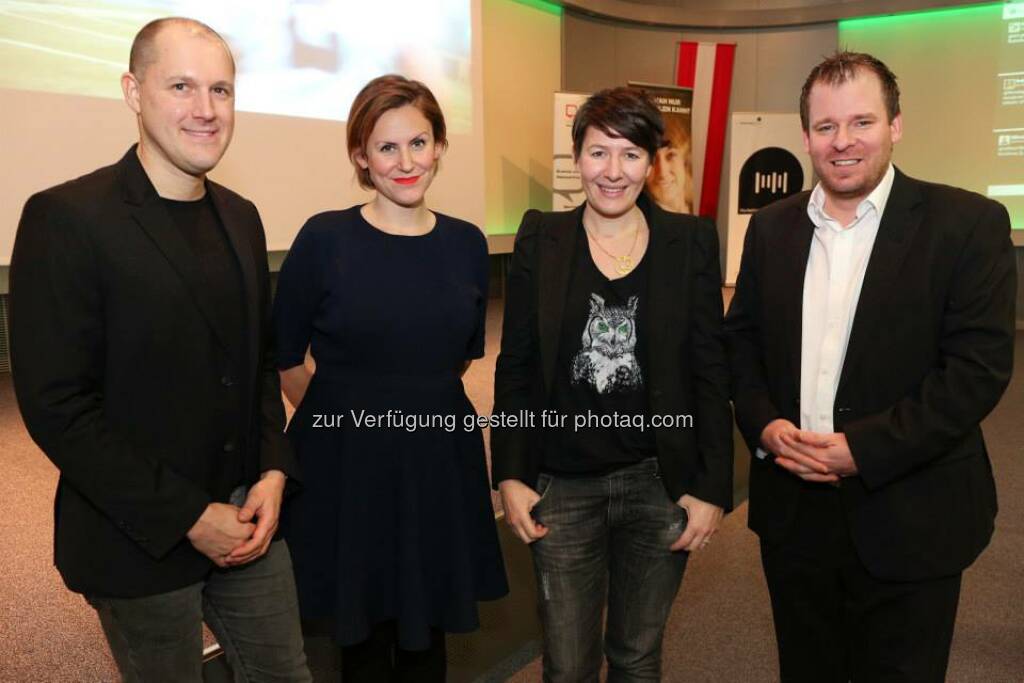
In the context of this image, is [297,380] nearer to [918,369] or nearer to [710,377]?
[710,377]

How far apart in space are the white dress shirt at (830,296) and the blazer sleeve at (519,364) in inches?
22.7

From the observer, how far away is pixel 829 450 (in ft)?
5.52

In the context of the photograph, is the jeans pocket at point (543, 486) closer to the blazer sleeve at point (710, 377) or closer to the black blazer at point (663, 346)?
the black blazer at point (663, 346)

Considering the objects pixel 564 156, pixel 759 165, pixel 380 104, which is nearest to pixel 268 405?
pixel 380 104

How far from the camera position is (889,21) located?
9281 mm

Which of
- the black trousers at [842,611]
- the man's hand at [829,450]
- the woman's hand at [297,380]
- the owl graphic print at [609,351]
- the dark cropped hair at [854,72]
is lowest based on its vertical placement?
the black trousers at [842,611]

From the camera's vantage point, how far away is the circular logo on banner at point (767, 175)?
372 inches

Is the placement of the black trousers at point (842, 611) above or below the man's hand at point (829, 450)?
below

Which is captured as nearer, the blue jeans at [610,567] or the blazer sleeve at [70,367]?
the blazer sleeve at [70,367]

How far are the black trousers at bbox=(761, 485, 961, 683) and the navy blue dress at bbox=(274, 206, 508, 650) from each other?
0.72 meters

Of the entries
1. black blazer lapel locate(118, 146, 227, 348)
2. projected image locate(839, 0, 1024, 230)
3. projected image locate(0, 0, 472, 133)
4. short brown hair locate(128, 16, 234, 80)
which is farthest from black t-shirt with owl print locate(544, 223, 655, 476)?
projected image locate(839, 0, 1024, 230)

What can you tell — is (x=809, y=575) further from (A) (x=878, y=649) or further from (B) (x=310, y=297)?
(B) (x=310, y=297)

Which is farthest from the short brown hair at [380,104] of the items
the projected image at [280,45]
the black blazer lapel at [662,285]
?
the projected image at [280,45]

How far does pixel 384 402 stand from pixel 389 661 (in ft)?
2.05
